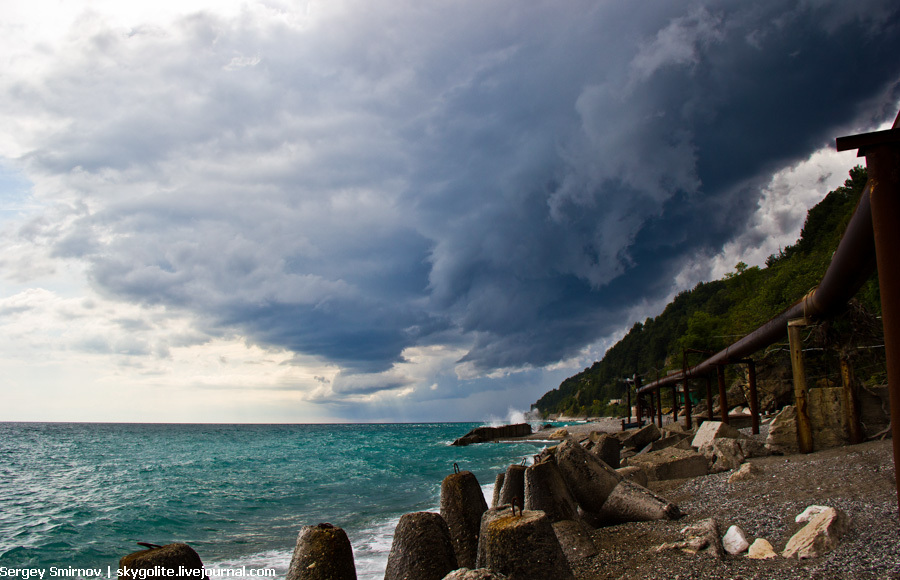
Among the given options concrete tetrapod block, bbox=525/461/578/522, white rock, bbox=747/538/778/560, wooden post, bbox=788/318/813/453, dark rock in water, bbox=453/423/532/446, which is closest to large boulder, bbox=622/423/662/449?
wooden post, bbox=788/318/813/453

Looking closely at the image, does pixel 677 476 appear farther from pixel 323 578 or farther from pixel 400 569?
pixel 323 578

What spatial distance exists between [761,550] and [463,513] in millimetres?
3452

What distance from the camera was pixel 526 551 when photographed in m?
4.52

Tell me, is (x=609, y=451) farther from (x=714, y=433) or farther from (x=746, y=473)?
(x=746, y=473)

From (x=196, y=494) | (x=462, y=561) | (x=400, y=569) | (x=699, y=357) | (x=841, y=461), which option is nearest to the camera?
(x=400, y=569)

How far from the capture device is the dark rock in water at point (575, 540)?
6.58 m

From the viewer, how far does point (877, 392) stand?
1161 cm

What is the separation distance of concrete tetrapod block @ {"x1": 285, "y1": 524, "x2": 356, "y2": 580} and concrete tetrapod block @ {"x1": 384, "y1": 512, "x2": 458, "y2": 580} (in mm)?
689

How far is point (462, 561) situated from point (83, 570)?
30.9ft

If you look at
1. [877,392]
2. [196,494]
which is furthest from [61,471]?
[877,392]

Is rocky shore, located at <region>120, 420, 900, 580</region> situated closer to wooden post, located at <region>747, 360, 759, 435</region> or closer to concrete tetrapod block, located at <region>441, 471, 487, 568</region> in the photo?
concrete tetrapod block, located at <region>441, 471, 487, 568</region>

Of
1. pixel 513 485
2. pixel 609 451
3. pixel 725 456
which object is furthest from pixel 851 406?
A: pixel 513 485

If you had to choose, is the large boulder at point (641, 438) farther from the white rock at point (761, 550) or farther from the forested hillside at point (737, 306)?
the white rock at point (761, 550)

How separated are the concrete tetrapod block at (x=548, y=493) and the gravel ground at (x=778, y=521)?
0.63 metres
